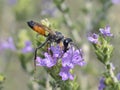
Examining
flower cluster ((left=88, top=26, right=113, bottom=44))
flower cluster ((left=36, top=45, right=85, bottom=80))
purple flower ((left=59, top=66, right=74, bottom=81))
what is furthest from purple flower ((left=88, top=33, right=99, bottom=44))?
→ purple flower ((left=59, top=66, right=74, bottom=81))

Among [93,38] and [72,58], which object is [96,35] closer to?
[93,38]

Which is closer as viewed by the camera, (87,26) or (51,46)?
(51,46)

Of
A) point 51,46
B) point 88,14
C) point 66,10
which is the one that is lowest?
point 51,46

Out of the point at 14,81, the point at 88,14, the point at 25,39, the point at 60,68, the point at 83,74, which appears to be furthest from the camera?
the point at 14,81

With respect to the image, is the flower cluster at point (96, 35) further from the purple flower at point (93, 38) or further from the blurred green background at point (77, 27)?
the blurred green background at point (77, 27)

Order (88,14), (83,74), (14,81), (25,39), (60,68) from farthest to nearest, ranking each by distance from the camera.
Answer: (14,81) → (88,14) → (83,74) → (25,39) → (60,68)

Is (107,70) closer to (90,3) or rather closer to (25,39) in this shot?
(25,39)

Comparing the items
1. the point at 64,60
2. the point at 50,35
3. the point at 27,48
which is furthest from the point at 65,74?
the point at 27,48

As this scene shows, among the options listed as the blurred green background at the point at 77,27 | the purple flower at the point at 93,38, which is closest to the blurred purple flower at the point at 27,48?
the blurred green background at the point at 77,27

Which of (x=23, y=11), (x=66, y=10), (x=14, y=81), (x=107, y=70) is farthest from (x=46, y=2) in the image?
(x=107, y=70)
